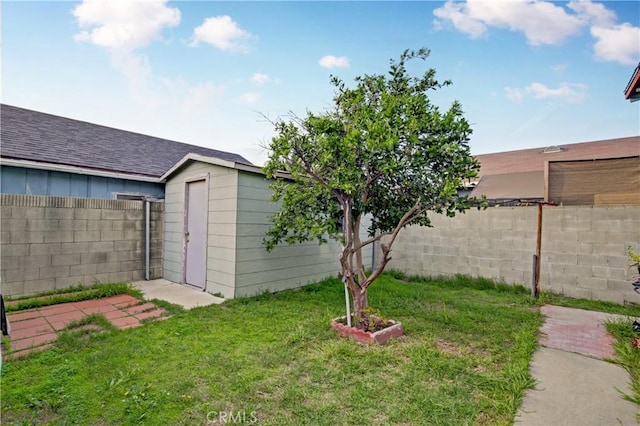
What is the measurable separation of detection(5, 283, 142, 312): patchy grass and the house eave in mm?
2393

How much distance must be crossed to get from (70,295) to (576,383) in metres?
6.37

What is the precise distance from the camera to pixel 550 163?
5805 millimetres

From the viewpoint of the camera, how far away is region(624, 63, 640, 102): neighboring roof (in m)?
3.78

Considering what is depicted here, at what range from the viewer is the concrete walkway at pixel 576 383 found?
2020 mm

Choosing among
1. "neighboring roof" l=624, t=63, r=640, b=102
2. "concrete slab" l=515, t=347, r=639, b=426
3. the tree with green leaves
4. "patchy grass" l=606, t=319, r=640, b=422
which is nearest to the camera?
"concrete slab" l=515, t=347, r=639, b=426

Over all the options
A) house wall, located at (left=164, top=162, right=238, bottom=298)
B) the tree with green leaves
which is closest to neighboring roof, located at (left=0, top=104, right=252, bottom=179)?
house wall, located at (left=164, top=162, right=238, bottom=298)

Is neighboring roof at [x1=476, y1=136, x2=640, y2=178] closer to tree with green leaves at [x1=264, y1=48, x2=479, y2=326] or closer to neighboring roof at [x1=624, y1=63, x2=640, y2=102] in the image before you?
neighboring roof at [x1=624, y1=63, x2=640, y2=102]

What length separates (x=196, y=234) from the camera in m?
5.66

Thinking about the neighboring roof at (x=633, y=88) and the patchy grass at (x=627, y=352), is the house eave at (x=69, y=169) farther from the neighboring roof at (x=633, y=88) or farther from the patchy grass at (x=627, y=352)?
the neighboring roof at (x=633, y=88)

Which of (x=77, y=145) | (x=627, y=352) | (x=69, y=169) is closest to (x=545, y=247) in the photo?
(x=627, y=352)

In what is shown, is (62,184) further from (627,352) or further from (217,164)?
(627,352)

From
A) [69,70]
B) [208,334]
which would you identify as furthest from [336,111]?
[69,70]

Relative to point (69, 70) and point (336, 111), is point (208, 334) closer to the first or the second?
point (336, 111)

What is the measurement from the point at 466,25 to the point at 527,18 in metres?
1.00
